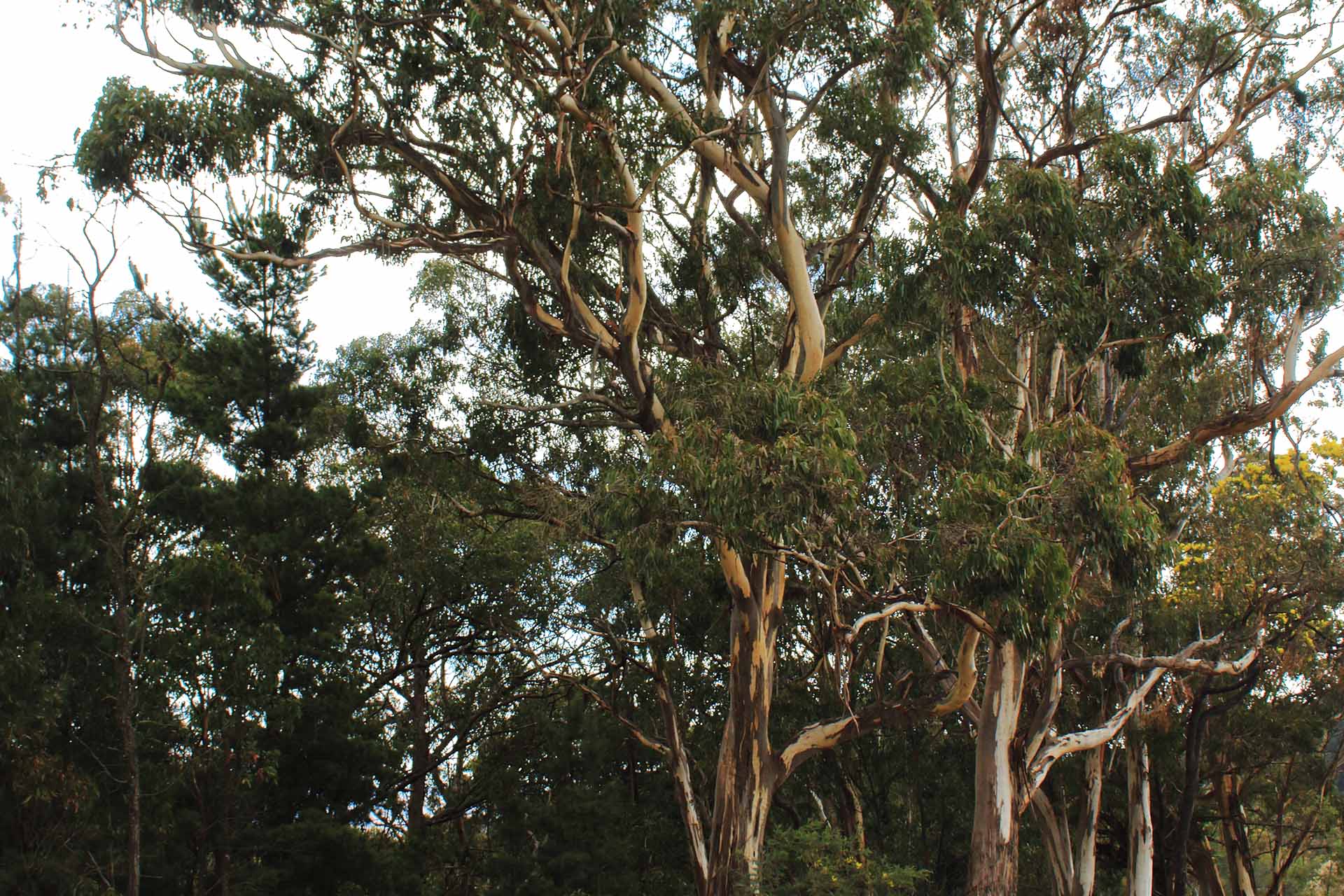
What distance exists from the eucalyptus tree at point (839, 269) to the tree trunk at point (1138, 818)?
4.85 feet

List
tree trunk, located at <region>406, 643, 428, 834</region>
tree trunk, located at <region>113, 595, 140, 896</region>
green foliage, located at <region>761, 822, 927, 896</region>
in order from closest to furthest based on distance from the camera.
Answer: tree trunk, located at <region>113, 595, 140, 896</region>
green foliage, located at <region>761, 822, 927, 896</region>
tree trunk, located at <region>406, 643, 428, 834</region>

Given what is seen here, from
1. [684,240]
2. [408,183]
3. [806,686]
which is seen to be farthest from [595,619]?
[408,183]

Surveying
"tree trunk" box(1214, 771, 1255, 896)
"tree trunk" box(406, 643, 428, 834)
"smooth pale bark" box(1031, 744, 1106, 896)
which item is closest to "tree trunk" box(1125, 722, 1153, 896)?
"smooth pale bark" box(1031, 744, 1106, 896)

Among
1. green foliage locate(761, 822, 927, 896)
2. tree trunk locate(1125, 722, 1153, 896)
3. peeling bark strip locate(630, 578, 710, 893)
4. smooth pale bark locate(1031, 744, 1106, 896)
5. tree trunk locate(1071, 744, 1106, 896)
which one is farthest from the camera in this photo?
tree trunk locate(1125, 722, 1153, 896)

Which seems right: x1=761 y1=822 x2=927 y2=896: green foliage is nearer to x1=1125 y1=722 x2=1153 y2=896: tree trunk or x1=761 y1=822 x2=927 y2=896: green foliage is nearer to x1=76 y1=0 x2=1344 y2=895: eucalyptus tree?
x1=76 y1=0 x2=1344 y2=895: eucalyptus tree

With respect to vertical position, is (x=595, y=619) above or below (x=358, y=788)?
above

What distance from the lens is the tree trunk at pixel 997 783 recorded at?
11.7 metres

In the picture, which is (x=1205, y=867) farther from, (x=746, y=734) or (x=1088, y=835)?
(x=746, y=734)

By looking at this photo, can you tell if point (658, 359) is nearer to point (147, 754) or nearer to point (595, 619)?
point (595, 619)

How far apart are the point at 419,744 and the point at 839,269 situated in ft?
32.6

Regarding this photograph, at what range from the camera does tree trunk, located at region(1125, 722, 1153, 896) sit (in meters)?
15.1

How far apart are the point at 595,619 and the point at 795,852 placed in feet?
19.5

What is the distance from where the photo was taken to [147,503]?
41.6 ft

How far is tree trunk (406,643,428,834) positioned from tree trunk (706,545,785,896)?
7.55m
